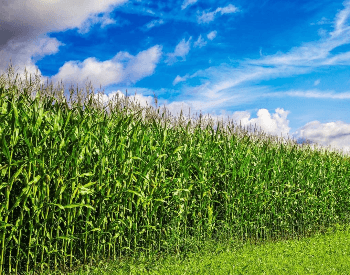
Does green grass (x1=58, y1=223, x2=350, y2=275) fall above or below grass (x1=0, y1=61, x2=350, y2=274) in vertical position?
below

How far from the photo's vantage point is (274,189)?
330 inches

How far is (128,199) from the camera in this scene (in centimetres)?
552

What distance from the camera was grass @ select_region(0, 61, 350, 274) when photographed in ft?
15.3

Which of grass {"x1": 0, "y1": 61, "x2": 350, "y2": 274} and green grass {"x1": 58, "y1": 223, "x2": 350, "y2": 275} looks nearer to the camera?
grass {"x1": 0, "y1": 61, "x2": 350, "y2": 274}

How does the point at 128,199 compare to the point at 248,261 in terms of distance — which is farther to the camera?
the point at 248,261

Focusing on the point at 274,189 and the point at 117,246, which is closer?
the point at 117,246

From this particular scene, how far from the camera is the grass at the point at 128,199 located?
4.66m

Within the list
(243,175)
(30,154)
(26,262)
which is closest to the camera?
(30,154)

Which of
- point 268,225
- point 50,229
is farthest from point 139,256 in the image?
point 268,225

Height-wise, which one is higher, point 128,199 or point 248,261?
point 128,199

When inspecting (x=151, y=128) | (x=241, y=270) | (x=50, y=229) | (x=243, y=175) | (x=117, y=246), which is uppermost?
(x=151, y=128)

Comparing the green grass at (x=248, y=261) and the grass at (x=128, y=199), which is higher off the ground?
the grass at (x=128, y=199)

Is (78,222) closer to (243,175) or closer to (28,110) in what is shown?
(28,110)

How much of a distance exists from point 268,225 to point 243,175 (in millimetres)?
1783
